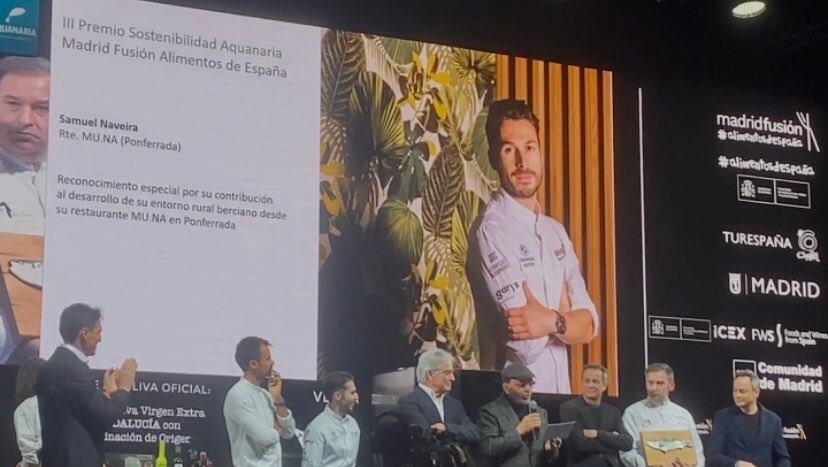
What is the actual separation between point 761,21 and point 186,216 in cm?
281

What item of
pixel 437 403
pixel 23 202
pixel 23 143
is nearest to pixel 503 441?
pixel 437 403

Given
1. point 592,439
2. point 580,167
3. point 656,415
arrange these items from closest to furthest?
point 592,439, point 656,415, point 580,167

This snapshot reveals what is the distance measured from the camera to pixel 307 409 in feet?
15.0

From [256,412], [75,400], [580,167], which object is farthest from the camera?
[580,167]

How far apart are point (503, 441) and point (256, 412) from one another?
96 cm

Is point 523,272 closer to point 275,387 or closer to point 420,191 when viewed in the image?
point 420,191

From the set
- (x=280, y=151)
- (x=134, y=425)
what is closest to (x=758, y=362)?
(x=280, y=151)

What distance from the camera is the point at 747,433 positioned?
5180mm

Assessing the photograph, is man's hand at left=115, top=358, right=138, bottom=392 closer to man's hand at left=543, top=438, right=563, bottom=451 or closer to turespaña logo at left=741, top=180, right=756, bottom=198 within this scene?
man's hand at left=543, top=438, right=563, bottom=451

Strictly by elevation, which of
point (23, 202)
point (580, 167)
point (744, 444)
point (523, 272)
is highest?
point (580, 167)

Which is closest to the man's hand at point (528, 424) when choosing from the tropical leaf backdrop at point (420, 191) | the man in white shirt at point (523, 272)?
the man in white shirt at point (523, 272)

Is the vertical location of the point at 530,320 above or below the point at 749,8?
below

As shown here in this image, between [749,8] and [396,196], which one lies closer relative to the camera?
[396,196]

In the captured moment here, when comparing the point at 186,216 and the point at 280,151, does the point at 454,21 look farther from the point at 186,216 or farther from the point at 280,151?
the point at 186,216
